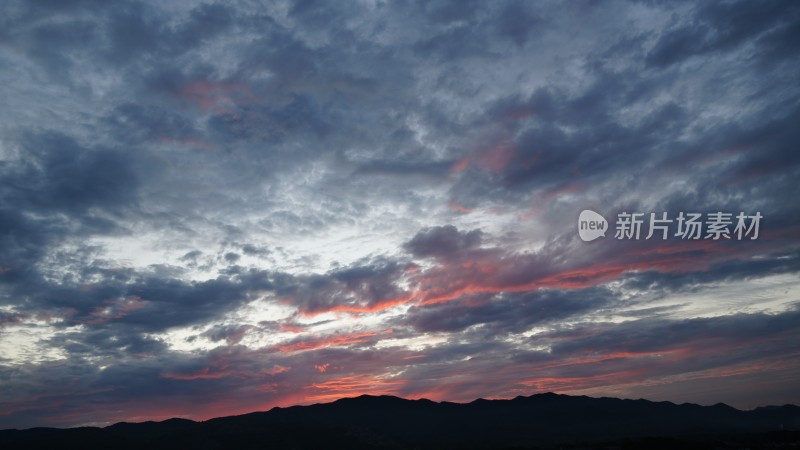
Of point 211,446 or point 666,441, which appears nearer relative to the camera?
point 666,441

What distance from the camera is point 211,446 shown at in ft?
591

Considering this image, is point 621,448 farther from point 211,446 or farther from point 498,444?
point 211,446

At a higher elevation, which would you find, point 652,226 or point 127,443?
point 652,226

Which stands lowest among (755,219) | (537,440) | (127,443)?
(537,440)

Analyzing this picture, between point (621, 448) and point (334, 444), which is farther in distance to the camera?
point (334, 444)

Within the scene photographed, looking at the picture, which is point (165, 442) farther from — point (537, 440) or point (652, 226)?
point (652, 226)

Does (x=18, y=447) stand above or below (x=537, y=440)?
above

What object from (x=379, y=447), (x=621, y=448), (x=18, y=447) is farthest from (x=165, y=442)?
(x=621, y=448)

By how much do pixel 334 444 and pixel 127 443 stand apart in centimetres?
7959

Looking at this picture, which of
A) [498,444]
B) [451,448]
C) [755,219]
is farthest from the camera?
[498,444]

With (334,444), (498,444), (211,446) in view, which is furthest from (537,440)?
(211,446)

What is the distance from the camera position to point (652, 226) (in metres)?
56.3

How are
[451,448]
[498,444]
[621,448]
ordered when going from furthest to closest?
[498,444]
[451,448]
[621,448]

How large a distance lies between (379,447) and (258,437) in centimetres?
4711
